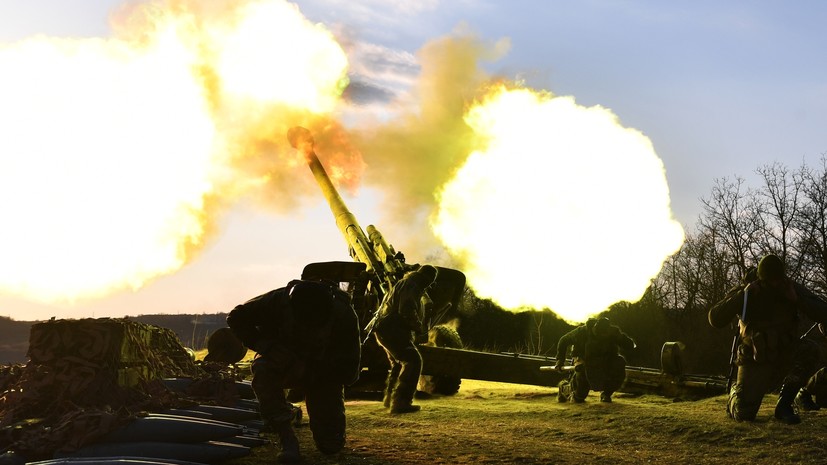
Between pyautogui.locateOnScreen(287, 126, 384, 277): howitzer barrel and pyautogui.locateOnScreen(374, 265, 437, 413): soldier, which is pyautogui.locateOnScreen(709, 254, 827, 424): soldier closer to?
pyautogui.locateOnScreen(374, 265, 437, 413): soldier

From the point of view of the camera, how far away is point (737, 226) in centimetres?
3797

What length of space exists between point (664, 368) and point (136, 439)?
8353 millimetres

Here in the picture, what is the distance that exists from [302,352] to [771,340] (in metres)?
5.38

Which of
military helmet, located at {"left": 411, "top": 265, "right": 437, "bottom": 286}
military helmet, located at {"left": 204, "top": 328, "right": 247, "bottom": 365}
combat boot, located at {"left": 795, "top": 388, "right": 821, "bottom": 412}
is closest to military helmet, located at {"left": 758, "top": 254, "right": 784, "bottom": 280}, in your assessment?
combat boot, located at {"left": 795, "top": 388, "right": 821, "bottom": 412}

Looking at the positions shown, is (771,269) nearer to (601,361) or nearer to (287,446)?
(601,361)

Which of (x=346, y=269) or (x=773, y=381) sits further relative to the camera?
(x=346, y=269)

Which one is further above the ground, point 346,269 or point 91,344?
point 346,269

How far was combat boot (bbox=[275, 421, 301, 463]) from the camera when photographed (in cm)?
678

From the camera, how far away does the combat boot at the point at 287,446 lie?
6.78 meters

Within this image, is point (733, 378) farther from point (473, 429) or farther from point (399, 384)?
point (399, 384)

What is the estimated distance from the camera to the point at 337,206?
660 inches

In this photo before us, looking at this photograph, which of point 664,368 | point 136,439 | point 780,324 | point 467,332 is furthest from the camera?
point 467,332

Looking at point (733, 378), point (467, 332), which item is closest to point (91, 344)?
point (733, 378)

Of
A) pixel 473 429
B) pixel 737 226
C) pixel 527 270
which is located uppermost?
pixel 737 226
